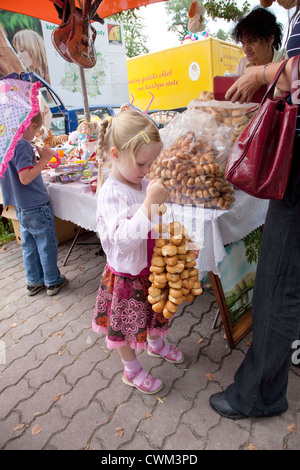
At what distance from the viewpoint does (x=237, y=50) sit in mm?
9117

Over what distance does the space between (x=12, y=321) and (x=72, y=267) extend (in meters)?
0.94

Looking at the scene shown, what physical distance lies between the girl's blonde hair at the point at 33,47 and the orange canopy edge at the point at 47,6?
16.2 ft

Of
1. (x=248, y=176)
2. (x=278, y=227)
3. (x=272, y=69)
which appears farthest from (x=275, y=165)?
(x=272, y=69)

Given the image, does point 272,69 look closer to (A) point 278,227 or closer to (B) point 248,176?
(B) point 248,176

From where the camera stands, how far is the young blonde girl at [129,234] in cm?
125

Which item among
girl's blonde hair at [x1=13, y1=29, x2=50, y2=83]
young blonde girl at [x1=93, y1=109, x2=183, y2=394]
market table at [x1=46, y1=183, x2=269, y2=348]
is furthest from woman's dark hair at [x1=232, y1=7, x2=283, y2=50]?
girl's blonde hair at [x1=13, y1=29, x2=50, y2=83]

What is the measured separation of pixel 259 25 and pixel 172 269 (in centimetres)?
228

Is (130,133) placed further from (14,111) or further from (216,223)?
(14,111)

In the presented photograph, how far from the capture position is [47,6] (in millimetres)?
3129

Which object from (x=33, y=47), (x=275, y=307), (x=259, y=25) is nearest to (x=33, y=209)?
(x=275, y=307)

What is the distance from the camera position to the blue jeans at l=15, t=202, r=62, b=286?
105 inches

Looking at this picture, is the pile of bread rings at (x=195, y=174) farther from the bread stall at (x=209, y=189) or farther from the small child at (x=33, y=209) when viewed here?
the small child at (x=33, y=209)

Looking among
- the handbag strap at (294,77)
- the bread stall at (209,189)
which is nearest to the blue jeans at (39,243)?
the bread stall at (209,189)

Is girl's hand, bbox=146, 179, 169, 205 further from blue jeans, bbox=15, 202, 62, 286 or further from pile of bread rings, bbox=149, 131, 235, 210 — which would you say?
blue jeans, bbox=15, 202, 62, 286
